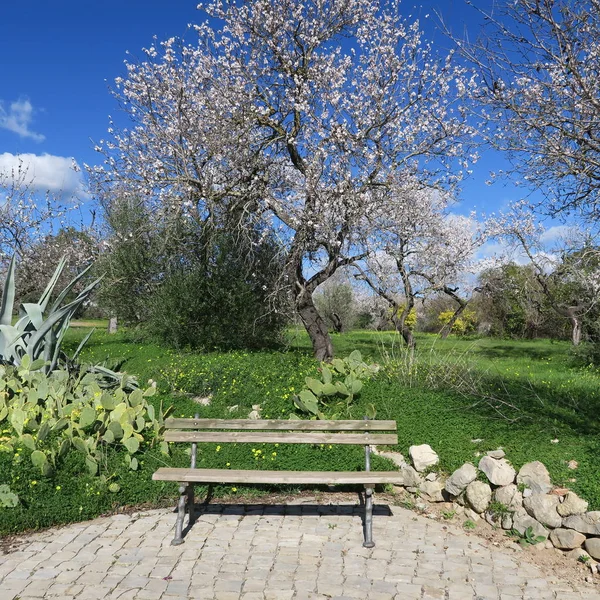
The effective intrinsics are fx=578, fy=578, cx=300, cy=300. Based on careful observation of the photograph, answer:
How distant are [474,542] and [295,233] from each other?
7498mm

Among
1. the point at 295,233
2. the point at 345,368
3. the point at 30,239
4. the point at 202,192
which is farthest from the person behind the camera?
the point at 30,239

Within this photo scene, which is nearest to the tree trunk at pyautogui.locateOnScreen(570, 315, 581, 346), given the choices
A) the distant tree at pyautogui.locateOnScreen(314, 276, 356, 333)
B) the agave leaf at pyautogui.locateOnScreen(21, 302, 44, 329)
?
the distant tree at pyautogui.locateOnScreen(314, 276, 356, 333)

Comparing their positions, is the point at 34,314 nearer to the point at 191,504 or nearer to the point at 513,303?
the point at 191,504

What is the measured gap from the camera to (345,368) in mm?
8180

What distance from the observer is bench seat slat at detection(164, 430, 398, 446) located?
4750mm

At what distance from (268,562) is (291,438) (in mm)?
1057

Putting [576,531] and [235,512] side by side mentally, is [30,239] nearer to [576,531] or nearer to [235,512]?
[235,512]

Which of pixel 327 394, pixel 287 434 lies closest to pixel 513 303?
pixel 327 394

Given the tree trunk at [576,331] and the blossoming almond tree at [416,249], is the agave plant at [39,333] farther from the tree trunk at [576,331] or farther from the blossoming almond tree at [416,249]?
the tree trunk at [576,331]

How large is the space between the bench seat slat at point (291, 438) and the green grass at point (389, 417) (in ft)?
2.25

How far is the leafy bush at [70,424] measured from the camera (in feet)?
17.2

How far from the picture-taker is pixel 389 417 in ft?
21.6

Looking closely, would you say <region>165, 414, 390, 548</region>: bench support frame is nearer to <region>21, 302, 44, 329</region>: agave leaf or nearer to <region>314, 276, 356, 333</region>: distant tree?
<region>21, 302, 44, 329</region>: agave leaf

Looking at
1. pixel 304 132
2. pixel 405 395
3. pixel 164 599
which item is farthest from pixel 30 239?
pixel 164 599
